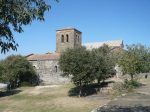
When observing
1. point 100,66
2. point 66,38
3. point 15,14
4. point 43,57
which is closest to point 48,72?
point 43,57

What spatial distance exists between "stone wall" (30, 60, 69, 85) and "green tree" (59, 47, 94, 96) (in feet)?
65.6

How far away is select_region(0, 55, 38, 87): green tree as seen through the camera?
50062 mm

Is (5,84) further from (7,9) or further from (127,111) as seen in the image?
(7,9)

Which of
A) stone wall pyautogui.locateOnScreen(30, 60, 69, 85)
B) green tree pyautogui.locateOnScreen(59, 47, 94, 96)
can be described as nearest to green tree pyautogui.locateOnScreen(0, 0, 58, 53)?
green tree pyautogui.locateOnScreen(59, 47, 94, 96)

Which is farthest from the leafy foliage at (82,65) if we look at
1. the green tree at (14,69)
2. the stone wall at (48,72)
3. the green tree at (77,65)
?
the stone wall at (48,72)

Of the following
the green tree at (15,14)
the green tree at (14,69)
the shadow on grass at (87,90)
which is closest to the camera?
the green tree at (15,14)

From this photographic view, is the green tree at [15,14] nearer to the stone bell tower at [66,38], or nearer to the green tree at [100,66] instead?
the green tree at [100,66]

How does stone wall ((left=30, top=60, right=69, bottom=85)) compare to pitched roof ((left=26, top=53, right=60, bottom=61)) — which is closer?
stone wall ((left=30, top=60, right=69, bottom=85))

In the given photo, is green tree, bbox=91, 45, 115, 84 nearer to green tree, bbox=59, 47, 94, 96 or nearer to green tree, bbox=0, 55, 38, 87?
green tree, bbox=59, 47, 94, 96

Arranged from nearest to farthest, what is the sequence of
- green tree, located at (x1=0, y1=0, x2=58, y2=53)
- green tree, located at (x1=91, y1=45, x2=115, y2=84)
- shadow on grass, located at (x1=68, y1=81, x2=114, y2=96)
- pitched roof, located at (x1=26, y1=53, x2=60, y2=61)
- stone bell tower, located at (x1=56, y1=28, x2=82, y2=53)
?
green tree, located at (x1=0, y1=0, x2=58, y2=53), green tree, located at (x1=91, y1=45, x2=115, y2=84), shadow on grass, located at (x1=68, y1=81, x2=114, y2=96), pitched roof, located at (x1=26, y1=53, x2=60, y2=61), stone bell tower, located at (x1=56, y1=28, x2=82, y2=53)

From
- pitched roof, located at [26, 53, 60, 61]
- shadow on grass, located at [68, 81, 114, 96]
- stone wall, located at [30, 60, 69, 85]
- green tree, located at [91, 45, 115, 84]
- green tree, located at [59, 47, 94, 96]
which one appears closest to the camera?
green tree, located at [59, 47, 94, 96]

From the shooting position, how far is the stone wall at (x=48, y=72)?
56906mm

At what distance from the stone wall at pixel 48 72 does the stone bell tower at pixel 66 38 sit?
421 inches

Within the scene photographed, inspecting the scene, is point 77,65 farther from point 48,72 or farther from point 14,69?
point 48,72
